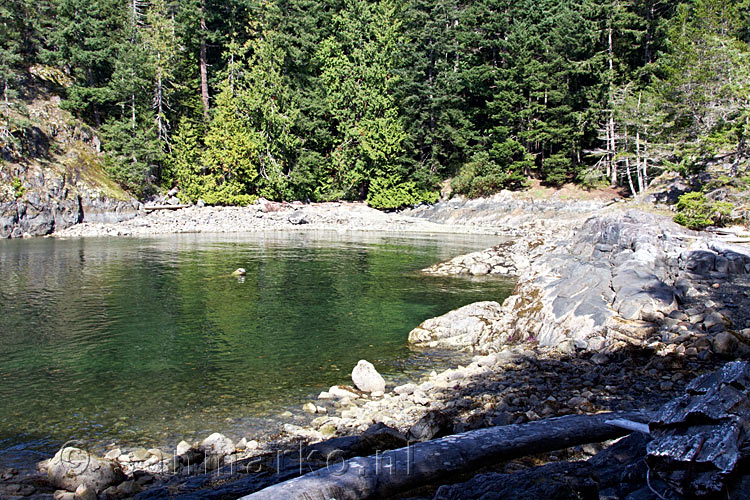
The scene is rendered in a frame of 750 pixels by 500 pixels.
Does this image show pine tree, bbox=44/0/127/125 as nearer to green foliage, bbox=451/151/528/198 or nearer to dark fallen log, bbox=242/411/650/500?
green foliage, bbox=451/151/528/198

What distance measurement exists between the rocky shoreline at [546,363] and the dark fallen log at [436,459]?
0.26m

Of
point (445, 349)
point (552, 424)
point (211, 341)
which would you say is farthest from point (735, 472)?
point (211, 341)

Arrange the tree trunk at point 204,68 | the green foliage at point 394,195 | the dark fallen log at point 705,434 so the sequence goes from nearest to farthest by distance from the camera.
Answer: the dark fallen log at point 705,434, the green foliage at point 394,195, the tree trunk at point 204,68

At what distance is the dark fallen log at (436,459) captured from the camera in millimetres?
4375

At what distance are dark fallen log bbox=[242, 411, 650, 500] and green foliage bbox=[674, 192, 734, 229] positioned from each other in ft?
60.4

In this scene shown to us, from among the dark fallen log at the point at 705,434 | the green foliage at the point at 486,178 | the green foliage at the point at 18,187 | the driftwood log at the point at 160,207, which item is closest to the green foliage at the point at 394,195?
the green foliage at the point at 486,178

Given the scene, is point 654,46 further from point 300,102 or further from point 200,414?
point 200,414

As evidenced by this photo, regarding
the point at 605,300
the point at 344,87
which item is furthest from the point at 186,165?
the point at 605,300

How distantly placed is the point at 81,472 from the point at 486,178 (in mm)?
46587

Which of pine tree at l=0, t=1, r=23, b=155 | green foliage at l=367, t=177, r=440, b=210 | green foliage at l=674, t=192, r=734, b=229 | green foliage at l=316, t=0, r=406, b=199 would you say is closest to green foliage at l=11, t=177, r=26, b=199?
pine tree at l=0, t=1, r=23, b=155

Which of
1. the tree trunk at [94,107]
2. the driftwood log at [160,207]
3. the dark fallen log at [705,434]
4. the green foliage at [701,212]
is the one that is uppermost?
the tree trunk at [94,107]

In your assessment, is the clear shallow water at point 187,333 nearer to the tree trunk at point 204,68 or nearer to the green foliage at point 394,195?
the green foliage at point 394,195

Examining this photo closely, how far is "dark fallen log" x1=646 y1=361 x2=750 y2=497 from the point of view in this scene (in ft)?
11.0

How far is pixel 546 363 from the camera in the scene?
35.5 feet
